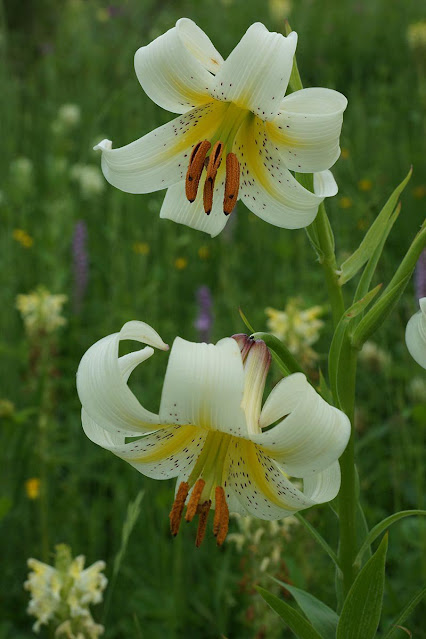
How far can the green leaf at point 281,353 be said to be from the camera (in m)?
1.02

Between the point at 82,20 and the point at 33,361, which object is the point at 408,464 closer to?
the point at 33,361

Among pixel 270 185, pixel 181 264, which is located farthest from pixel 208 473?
pixel 181 264

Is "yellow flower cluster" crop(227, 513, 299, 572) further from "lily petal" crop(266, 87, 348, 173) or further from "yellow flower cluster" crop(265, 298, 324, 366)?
"lily petal" crop(266, 87, 348, 173)

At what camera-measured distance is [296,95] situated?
967 millimetres

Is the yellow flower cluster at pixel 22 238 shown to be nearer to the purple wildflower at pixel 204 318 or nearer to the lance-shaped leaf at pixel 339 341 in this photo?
the purple wildflower at pixel 204 318

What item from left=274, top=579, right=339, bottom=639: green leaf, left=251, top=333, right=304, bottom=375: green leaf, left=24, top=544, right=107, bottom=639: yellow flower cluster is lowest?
left=24, top=544, right=107, bottom=639: yellow flower cluster

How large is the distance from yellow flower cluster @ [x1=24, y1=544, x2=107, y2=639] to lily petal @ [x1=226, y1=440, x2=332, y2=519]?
1.65ft

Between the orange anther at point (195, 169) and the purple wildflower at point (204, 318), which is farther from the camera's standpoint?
the purple wildflower at point (204, 318)

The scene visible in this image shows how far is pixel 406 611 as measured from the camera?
40.4 inches

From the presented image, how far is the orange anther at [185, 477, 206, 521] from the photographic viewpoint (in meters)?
0.88

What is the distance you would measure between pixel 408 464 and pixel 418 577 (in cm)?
40

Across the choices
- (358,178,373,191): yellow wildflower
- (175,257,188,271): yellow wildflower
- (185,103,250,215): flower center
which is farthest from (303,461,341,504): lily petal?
(358,178,373,191): yellow wildflower

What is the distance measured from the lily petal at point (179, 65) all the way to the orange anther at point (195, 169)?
0.07 metres

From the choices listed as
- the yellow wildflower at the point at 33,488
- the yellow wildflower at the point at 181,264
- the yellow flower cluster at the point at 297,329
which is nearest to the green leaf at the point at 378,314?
the yellow flower cluster at the point at 297,329
